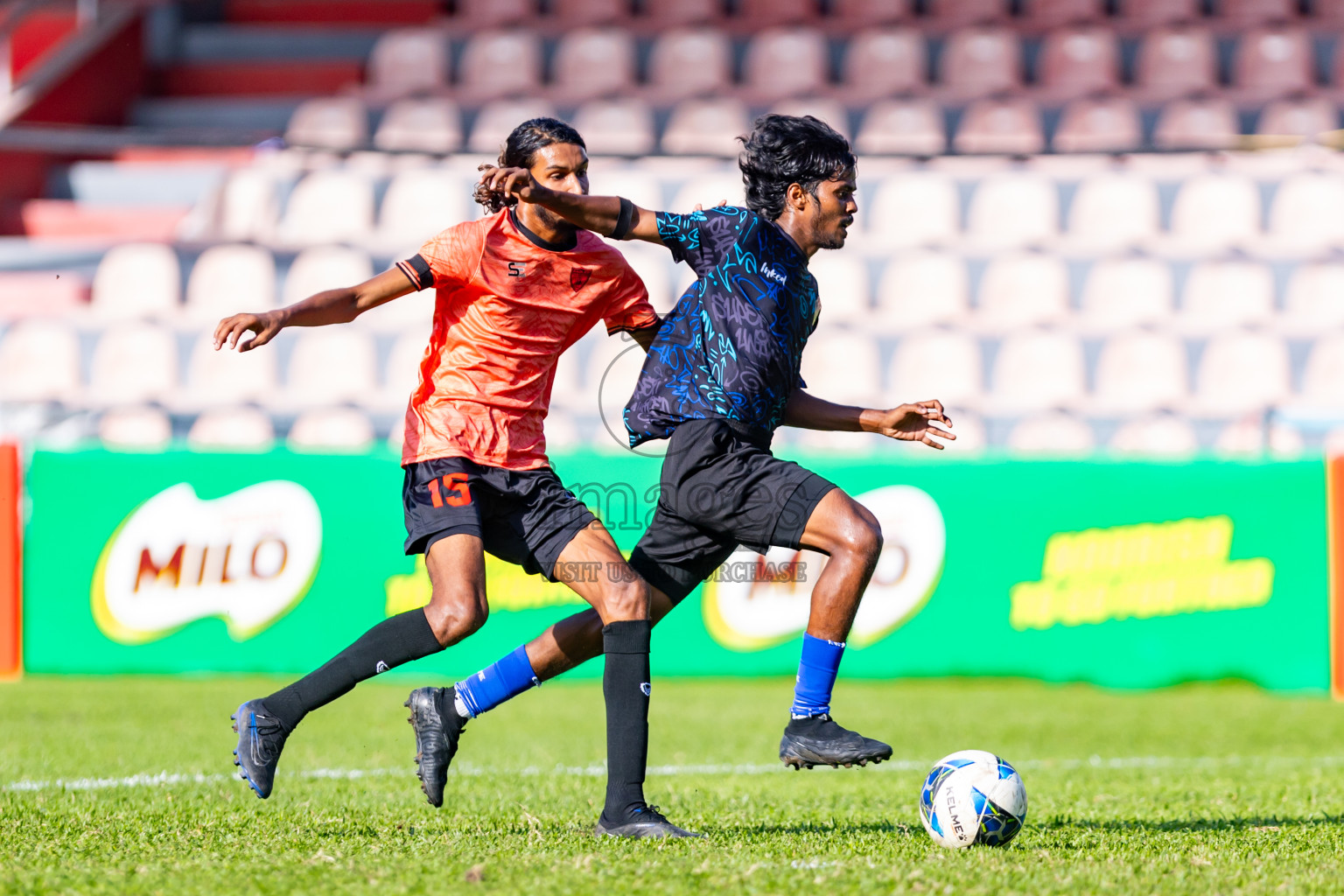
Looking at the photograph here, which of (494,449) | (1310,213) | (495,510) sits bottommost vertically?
(495,510)

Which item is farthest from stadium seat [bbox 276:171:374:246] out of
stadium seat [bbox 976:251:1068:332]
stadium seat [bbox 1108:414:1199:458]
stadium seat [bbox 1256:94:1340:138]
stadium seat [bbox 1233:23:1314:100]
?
stadium seat [bbox 1233:23:1314:100]

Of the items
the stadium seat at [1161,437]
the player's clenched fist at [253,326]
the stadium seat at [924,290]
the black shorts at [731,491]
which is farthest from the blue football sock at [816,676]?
the stadium seat at [924,290]

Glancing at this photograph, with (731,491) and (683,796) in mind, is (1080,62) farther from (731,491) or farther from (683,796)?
(731,491)

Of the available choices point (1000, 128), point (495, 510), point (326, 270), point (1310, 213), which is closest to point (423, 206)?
point (326, 270)

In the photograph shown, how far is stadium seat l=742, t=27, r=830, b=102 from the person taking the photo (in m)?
14.2

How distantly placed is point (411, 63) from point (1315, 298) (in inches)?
344

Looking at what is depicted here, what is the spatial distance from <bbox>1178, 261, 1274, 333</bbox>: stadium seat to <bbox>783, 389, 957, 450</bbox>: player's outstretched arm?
7859 mm

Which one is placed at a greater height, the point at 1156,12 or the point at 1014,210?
the point at 1156,12

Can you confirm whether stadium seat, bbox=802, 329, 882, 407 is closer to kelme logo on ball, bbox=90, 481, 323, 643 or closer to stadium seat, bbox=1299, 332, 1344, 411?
stadium seat, bbox=1299, 332, 1344, 411

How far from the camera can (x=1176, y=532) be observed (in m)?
8.82

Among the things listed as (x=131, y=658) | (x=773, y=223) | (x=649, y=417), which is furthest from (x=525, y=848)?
(x=131, y=658)

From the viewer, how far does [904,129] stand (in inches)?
530

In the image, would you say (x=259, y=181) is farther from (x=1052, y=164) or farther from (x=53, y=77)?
(x=1052, y=164)

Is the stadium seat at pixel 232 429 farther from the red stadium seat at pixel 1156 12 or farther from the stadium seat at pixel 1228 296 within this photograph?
the red stadium seat at pixel 1156 12
